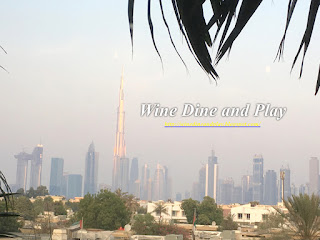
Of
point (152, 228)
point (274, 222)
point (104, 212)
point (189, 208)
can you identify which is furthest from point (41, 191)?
point (274, 222)

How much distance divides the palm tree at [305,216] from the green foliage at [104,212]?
29.6 metres

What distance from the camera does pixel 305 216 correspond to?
20.3 m

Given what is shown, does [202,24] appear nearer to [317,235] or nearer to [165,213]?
[317,235]

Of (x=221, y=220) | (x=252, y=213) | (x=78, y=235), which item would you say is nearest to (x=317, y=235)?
(x=78, y=235)

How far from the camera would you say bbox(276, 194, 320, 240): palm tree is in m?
19.9

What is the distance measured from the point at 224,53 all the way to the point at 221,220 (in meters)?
58.4

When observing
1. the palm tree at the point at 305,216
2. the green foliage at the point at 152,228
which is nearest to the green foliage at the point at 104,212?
the green foliage at the point at 152,228

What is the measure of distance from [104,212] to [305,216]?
3059 centimetres

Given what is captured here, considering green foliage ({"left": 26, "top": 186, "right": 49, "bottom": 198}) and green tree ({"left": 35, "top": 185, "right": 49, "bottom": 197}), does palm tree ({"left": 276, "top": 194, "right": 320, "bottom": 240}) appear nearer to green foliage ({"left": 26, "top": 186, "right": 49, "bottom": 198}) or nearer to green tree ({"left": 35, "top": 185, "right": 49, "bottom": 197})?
green foliage ({"left": 26, "top": 186, "right": 49, "bottom": 198})

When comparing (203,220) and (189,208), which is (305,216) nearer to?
(203,220)

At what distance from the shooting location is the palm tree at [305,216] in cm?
1994

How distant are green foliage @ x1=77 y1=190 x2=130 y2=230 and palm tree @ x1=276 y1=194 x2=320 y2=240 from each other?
97.2ft

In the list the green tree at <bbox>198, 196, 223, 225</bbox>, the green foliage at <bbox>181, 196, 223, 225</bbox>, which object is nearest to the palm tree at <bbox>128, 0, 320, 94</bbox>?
the green foliage at <bbox>181, 196, 223, 225</bbox>

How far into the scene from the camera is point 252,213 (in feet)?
212
